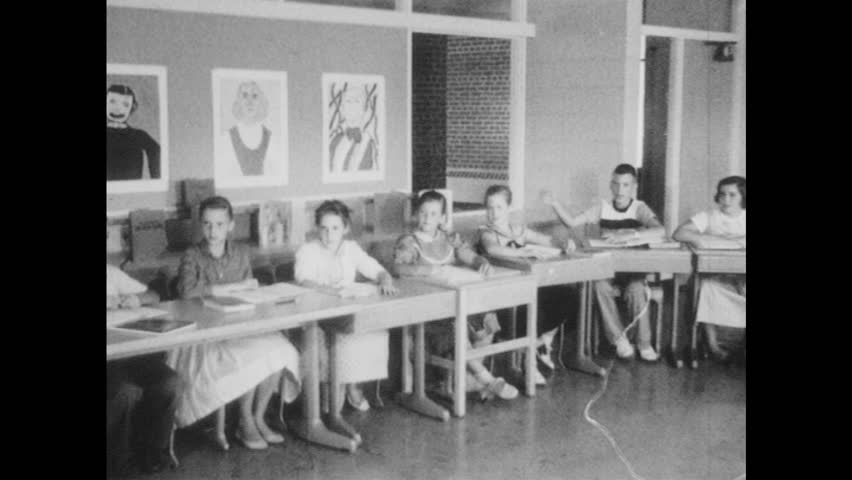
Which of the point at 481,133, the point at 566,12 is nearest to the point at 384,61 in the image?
the point at 566,12

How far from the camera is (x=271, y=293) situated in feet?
13.9

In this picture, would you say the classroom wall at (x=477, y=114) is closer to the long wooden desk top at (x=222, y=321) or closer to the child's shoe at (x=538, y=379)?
the child's shoe at (x=538, y=379)

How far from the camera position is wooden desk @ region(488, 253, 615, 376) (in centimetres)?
519

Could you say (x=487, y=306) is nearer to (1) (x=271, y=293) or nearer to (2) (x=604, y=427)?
(2) (x=604, y=427)

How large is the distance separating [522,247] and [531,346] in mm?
671

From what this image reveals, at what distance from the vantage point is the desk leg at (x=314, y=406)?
4.22 m

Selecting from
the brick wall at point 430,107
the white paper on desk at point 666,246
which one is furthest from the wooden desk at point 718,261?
the brick wall at point 430,107

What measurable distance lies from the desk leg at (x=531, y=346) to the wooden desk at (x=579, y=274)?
0.18 m

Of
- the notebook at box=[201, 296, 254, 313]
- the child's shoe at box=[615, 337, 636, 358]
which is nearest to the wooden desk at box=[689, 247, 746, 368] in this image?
the child's shoe at box=[615, 337, 636, 358]

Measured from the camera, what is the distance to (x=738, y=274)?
5.59m

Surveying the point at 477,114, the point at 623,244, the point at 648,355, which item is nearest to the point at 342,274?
the point at 623,244

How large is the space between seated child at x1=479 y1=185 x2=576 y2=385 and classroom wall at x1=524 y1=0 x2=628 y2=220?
111cm

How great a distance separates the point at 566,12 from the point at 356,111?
176 centimetres
